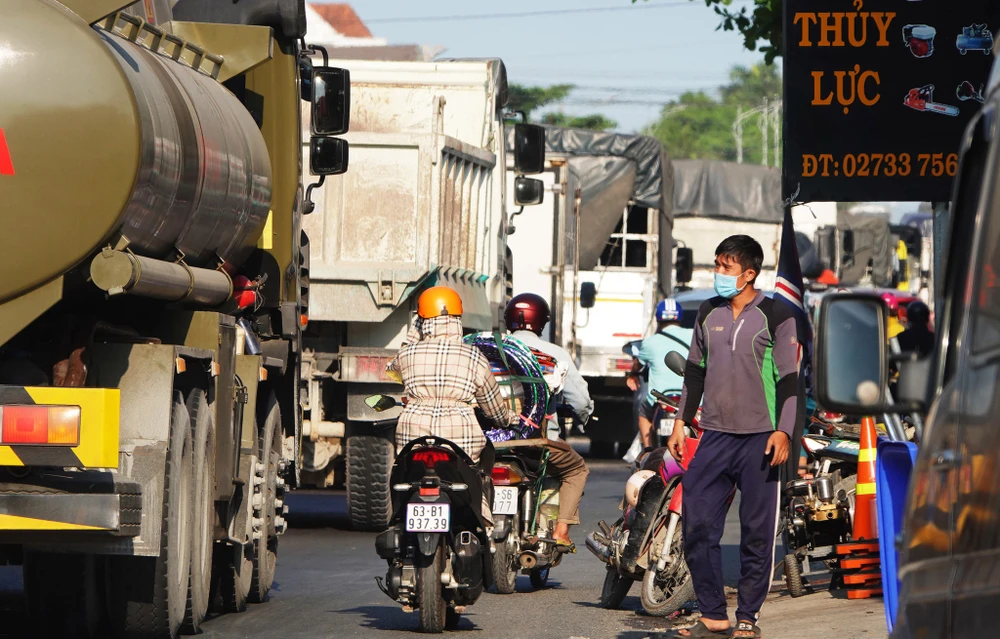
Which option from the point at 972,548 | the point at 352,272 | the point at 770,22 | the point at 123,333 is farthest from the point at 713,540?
the point at 352,272

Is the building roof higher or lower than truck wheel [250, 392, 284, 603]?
higher

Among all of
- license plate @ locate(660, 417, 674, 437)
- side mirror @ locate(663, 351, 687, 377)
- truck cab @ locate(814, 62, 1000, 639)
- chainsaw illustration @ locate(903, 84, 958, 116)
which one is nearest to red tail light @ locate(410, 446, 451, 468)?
side mirror @ locate(663, 351, 687, 377)

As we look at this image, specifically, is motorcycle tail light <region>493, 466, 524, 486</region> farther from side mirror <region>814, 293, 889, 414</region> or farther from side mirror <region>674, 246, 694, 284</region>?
side mirror <region>674, 246, 694, 284</region>

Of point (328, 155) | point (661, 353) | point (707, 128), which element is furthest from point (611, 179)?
point (707, 128)

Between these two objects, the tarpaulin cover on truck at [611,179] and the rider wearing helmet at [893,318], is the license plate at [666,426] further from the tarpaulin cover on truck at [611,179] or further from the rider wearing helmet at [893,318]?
the tarpaulin cover on truck at [611,179]

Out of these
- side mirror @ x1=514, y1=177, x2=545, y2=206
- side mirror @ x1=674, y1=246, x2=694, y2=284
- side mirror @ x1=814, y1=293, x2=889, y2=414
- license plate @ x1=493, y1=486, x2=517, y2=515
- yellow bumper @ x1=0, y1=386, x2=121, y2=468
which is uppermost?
side mirror @ x1=514, y1=177, x2=545, y2=206

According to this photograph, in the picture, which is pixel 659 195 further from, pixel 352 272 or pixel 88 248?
pixel 88 248

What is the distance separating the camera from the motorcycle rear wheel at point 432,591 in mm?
8250

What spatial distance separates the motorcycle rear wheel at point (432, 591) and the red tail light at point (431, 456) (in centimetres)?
39

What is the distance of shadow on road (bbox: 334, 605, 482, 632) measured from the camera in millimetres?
8750

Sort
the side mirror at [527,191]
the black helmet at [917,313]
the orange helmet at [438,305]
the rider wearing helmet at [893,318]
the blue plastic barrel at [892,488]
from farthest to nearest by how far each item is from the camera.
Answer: the black helmet at [917,313] → the side mirror at [527,191] → the orange helmet at [438,305] → the blue plastic barrel at [892,488] → the rider wearing helmet at [893,318]

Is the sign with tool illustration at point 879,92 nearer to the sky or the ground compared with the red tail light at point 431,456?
nearer to the sky

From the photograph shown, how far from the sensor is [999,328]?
329cm

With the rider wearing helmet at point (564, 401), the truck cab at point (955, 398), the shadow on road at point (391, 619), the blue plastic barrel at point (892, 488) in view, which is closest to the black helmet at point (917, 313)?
the rider wearing helmet at point (564, 401)
